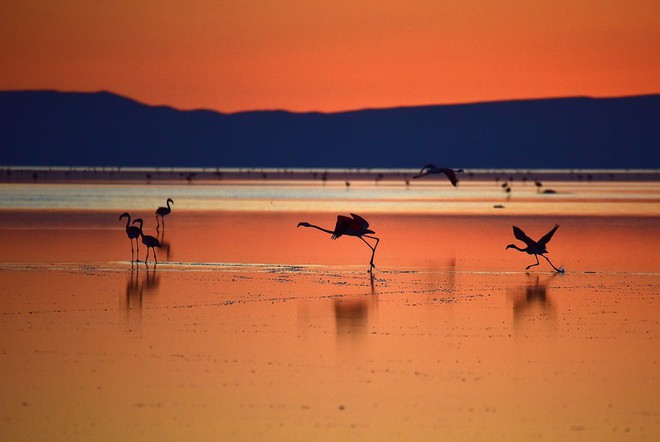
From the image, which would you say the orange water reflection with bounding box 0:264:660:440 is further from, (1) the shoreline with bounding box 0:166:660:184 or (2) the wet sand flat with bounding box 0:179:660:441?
(1) the shoreline with bounding box 0:166:660:184

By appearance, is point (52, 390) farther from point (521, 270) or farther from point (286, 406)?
point (521, 270)

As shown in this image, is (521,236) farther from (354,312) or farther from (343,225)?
(354,312)

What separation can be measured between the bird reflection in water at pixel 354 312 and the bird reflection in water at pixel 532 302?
1.57 metres

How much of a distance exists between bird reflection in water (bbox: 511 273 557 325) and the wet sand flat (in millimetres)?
43

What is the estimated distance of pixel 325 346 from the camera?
10.5 metres

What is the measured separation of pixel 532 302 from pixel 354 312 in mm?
2278

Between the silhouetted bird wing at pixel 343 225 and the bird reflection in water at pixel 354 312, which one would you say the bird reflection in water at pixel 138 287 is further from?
the silhouetted bird wing at pixel 343 225

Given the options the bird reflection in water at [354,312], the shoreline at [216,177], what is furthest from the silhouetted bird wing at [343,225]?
the shoreline at [216,177]

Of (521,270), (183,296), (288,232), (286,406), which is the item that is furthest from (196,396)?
(288,232)

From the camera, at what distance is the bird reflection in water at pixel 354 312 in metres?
11.5

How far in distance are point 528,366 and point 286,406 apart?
7.87 ft

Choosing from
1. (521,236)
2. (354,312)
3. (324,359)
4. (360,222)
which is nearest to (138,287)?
(354,312)

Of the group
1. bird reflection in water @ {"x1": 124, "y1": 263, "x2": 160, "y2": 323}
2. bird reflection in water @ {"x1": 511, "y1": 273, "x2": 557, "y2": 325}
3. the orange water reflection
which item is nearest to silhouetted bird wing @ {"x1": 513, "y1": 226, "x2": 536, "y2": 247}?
bird reflection in water @ {"x1": 511, "y1": 273, "x2": 557, "y2": 325}

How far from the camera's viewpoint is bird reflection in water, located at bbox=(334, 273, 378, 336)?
452 inches
